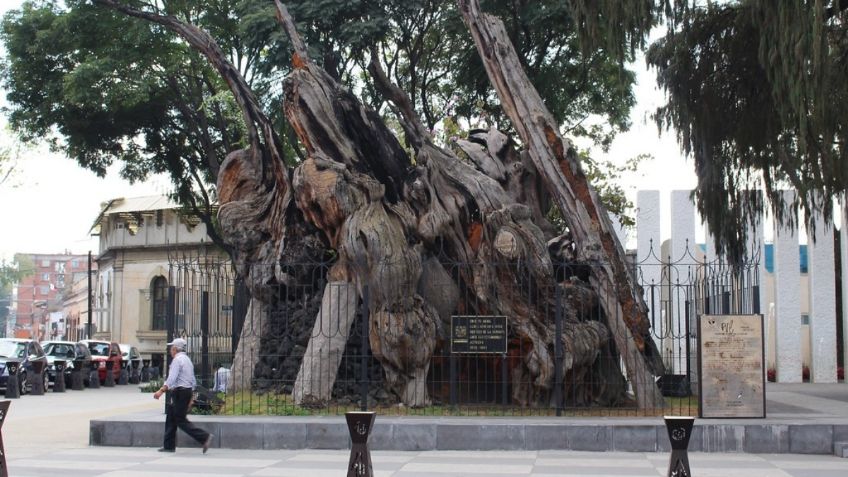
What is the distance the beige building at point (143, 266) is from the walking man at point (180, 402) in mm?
47352

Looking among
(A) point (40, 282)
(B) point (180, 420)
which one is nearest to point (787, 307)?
(B) point (180, 420)

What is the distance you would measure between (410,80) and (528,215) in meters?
16.2

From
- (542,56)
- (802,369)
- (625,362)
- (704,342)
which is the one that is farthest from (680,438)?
(802,369)

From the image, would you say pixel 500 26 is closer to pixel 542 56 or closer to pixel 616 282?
pixel 616 282

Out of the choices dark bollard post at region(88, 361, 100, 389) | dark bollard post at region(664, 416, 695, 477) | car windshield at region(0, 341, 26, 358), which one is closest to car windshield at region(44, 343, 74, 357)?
dark bollard post at region(88, 361, 100, 389)

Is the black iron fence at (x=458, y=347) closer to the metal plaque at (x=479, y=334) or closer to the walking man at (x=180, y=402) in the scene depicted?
the metal plaque at (x=479, y=334)

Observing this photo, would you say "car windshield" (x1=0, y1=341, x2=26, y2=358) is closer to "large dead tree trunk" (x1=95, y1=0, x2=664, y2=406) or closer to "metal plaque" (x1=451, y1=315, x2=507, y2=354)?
"large dead tree trunk" (x1=95, y1=0, x2=664, y2=406)

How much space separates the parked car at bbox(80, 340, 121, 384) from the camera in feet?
127

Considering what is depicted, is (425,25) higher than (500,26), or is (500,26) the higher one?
(425,25)

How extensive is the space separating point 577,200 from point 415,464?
6.92 metres

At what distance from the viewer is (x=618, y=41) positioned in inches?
683

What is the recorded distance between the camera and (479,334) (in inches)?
621

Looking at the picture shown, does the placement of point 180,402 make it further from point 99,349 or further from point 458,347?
point 99,349

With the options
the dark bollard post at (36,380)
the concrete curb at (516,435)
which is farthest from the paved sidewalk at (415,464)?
the dark bollard post at (36,380)
